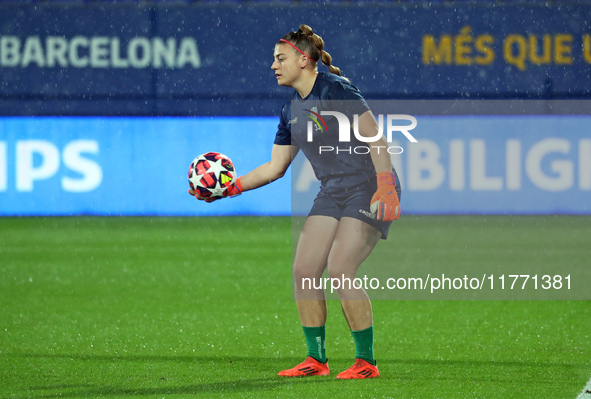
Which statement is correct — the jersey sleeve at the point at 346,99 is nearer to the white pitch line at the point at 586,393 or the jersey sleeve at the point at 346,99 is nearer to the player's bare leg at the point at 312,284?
the player's bare leg at the point at 312,284

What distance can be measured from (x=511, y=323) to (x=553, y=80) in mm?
11468

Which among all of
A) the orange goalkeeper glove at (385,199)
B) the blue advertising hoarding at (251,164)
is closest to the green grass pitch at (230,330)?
the orange goalkeeper glove at (385,199)

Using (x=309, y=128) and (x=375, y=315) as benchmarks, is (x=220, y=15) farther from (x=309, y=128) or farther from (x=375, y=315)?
(x=309, y=128)

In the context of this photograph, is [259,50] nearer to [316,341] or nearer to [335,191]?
[335,191]

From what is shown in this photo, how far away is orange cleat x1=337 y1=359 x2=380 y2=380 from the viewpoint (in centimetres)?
530

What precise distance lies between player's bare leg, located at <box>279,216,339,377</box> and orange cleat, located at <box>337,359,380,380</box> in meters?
0.15

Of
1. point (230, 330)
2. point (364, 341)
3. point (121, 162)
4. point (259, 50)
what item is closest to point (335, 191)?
point (364, 341)

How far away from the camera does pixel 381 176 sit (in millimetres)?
5055

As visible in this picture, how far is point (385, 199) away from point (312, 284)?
61cm

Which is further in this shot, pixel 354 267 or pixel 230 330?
pixel 230 330

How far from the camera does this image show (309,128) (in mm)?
5176

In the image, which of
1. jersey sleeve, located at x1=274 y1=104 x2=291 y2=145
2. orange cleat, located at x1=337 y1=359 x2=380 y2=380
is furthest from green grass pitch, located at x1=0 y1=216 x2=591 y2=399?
jersey sleeve, located at x1=274 y1=104 x2=291 y2=145

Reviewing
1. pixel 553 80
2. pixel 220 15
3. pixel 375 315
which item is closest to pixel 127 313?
pixel 375 315

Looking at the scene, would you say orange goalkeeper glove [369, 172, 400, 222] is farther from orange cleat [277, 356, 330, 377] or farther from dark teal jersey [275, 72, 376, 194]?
orange cleat [277, 356, 330, 377]
